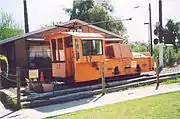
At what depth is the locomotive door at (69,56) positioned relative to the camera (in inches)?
566

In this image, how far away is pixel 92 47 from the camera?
558 inches

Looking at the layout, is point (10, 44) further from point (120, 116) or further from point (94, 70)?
point (120, 116)

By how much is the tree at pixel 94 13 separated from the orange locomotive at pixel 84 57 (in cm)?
2355

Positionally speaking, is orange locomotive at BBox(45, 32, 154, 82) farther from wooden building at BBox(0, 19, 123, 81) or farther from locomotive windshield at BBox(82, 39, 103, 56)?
wooden building at BBox(0, 19, 123, 81)

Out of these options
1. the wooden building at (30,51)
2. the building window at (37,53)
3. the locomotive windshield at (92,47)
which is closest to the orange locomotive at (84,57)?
the locomotive windshield at (92,47)

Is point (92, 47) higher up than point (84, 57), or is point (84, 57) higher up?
point (92, 47)

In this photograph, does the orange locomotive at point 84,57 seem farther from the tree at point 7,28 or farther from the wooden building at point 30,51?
the tree at point 7,28

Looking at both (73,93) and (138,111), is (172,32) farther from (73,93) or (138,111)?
(138,111)

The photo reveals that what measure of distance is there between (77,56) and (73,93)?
75.1 inches

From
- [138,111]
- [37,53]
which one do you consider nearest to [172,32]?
[37,53]

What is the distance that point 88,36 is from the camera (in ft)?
46.5

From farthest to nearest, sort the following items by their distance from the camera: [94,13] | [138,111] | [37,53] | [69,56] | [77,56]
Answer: [94,13]
[37,53]
[69,56]
[77,56]
[138,111]

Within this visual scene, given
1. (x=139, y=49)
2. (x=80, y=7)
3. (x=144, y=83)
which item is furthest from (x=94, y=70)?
(x=80, y=7)

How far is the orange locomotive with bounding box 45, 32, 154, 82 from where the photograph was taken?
13.8m
